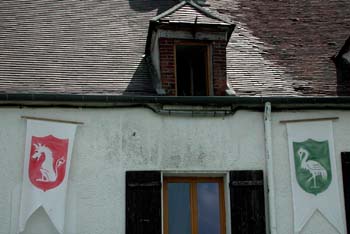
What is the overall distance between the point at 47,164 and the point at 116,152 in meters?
0.98

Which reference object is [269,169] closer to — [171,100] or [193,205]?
[193,205]

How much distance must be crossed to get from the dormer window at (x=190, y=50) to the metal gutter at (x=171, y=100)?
0.33m

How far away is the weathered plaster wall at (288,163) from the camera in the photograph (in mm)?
9688

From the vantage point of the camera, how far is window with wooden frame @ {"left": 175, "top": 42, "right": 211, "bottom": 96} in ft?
34.8

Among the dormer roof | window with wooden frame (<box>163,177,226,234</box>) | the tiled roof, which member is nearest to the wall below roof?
window with wooden frame (<box>163,177,226,234</box>)

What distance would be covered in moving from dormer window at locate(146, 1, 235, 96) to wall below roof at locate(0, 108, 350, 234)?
2.14 feet

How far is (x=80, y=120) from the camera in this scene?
9.85m

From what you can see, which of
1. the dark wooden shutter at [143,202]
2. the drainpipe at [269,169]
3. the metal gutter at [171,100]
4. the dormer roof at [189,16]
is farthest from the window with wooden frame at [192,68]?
the dark wooden shutter at [143,202]

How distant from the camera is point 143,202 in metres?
9.58

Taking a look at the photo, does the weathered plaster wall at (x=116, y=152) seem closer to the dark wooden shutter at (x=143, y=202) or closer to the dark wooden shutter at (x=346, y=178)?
the dark wooden shutter at (x=143, y=202)

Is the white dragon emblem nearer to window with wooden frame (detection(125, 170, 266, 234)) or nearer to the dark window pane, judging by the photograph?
window with wooden frame (detection(125, 170, 266, 234))

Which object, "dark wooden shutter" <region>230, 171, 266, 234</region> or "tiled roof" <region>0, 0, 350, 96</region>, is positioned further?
"tiled roof" <region>0, 0, 350, 96</region>

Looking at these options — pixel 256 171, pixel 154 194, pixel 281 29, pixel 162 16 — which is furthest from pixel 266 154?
pixel 281 29

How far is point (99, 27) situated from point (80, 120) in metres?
2.69
